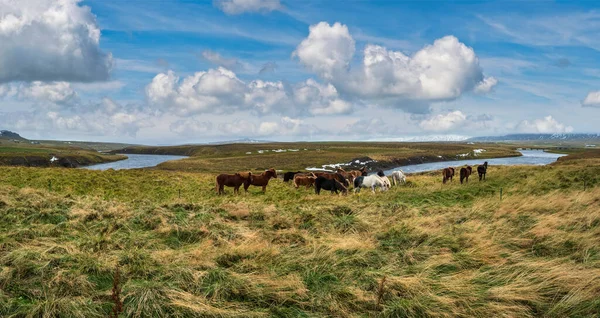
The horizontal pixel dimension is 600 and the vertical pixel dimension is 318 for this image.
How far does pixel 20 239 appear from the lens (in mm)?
7512

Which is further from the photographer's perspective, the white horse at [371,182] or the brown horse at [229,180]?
the white horse at [371,182]

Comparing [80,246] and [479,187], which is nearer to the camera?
[80,246]

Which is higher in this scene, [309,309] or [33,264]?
[33,264]

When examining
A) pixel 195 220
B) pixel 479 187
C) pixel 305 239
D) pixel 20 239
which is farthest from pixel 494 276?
pixel 479 187

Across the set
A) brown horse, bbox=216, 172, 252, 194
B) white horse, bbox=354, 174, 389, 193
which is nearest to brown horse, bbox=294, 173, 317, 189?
white horse, bbox=354, 174, 389, 193

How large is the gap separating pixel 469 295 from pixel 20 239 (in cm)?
866

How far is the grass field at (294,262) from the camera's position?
514cm

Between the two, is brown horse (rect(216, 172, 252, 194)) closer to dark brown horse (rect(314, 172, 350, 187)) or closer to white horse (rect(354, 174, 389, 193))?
dark brown horse (rect(314, 172, 350, 187))

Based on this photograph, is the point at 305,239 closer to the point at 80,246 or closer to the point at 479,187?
the point at 80,246

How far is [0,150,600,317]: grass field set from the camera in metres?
Result: 5.14

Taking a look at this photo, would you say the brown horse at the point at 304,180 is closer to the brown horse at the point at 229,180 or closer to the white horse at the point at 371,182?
the white horse at the point at 371,182

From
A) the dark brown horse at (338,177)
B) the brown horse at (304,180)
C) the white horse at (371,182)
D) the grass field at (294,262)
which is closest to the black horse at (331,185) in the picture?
the white horse at (371,182)

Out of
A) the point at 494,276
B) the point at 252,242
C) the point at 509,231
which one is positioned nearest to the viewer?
the point at 494,276

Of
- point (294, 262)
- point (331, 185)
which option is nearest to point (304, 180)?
point (331, 185)
